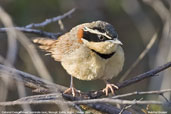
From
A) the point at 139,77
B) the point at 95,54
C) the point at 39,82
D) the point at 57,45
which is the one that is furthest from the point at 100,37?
the point at 57,45

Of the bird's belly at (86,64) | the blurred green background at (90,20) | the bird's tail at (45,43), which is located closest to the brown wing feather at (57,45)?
the bird's tail at (45,43)

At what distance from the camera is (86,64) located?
3.87 meters

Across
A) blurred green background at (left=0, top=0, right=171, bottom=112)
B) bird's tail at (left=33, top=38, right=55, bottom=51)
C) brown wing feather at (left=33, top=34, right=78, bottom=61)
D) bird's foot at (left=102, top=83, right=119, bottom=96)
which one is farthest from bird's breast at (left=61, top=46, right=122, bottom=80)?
blurred green background at (left=0, top=0, right=171, bottom=112)

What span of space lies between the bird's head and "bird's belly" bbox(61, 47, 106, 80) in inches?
3.1

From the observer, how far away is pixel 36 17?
662 cm

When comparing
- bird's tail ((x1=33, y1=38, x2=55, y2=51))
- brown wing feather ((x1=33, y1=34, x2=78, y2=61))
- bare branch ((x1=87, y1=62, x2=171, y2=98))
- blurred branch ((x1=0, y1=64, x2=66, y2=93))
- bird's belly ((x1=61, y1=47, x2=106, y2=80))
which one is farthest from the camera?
bird's tail ((x1=33, y1=38, x2=55, y2=51))

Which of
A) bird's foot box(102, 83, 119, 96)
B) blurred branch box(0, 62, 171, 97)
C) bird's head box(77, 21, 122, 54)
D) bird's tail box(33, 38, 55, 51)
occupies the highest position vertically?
bird's tail box(33, 38, 55, 51)

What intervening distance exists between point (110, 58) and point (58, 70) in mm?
3176

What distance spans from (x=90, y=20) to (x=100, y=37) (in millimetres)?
3000

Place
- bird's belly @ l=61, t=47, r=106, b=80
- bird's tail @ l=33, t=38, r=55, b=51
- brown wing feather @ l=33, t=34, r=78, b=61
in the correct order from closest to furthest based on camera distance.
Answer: bird's belly @ l=61, t=47, r=106, b=80, brown wing feather @ l=33, t=34, r=78, b=61, bird's tail @ l=33, t=38, r=55, b=51

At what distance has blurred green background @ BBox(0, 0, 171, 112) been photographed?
6.33m

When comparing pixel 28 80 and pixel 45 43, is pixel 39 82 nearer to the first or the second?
pixel 28 80

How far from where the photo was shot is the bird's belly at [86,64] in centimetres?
384

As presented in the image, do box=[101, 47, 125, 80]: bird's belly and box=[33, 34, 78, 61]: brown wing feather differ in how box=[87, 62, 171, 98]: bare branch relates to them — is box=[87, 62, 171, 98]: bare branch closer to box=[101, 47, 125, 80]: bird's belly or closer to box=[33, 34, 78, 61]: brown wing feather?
box=[101, 47, 125, 80]: bird's belly
